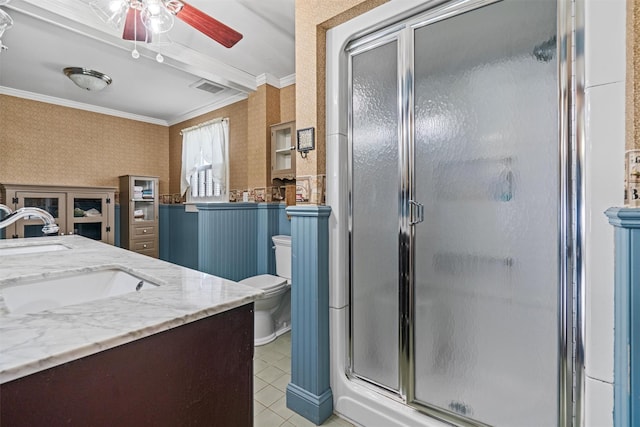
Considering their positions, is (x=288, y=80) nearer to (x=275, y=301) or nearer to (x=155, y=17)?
(x=155, y=17)

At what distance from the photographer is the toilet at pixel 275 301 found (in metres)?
2.40

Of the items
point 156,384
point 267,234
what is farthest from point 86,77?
point 156,384

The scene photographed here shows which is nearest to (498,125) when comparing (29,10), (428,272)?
(428,272)

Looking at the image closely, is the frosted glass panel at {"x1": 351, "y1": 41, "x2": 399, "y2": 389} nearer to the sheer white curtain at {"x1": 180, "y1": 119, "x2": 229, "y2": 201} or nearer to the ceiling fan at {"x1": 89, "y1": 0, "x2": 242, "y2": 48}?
the ceiling fan at {"x1": 89, "y1": 0, "x2": 242, "y2": 48}

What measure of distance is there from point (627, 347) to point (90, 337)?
1.35m

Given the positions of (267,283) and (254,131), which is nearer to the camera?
(267,283)

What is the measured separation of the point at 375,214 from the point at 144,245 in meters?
3.78

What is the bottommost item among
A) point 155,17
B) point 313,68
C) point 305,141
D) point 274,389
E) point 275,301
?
point 274,389

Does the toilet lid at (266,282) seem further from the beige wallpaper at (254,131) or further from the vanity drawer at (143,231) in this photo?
the vanity drawer at (143,231)

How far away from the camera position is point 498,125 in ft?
3.89

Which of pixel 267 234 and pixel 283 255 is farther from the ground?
pixel 267 234

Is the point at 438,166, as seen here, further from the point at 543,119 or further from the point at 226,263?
the point at 226,263

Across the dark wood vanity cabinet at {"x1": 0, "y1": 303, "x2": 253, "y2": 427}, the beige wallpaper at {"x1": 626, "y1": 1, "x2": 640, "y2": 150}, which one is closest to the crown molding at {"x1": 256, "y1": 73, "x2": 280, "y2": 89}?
the beige wallpaper at {"x1": 626, "y1": 1, "x2": 640, "y2": 150}

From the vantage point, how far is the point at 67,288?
109 centimetres
